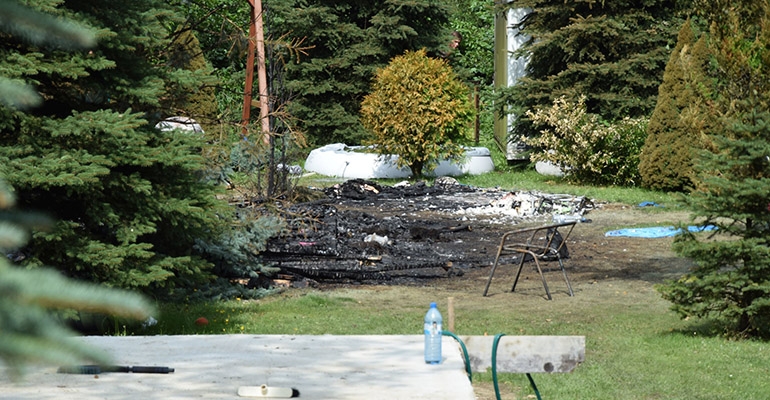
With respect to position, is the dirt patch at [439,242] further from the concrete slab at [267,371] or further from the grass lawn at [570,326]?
the concrete slab at [267,371]

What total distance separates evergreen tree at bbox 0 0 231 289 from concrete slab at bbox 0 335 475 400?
1714 mm

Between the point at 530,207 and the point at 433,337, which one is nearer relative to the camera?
the point at 433,337

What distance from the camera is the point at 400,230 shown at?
492 inches

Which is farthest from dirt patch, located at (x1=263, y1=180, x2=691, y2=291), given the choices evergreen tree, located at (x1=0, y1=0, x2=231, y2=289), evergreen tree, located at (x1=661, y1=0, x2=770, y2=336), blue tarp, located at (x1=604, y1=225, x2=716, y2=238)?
evergreen tree, located at (x1=0, y1=0, x2=231, y2=289)

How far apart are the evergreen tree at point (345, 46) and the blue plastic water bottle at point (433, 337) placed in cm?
2141

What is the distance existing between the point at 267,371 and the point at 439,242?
26.0 feet

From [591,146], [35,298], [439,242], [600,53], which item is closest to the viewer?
[35,298]

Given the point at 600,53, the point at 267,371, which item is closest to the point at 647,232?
the point at 600,53

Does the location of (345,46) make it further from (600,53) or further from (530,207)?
(530,207)

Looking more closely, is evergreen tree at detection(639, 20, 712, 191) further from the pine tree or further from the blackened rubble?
the pine tree

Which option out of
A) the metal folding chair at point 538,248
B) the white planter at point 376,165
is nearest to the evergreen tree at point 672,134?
the white planter at point 376,165

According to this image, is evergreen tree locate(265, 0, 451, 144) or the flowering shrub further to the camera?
evergreen tree locate(265, 0, 451, 144)

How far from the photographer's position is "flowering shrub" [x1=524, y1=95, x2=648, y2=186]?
18641 millimetres

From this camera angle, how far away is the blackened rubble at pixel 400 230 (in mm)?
10328
